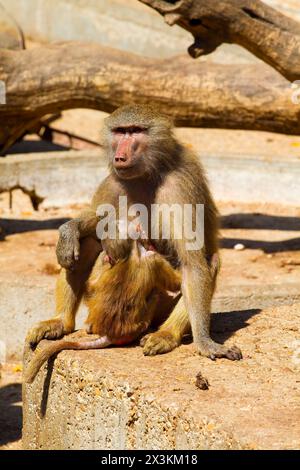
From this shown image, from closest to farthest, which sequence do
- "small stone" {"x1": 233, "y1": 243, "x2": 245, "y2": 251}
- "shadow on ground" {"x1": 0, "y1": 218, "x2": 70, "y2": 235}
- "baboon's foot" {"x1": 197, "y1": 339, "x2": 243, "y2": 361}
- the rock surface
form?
the rock surface → "baboon's foot" {"x1": 197, "y1": 339, "x2": 243, "y2": 361} → "small stone" {"x1": 233, "y1": 243, "x2": 245, "y2": 251} → "shadow on ground" {"x1": 0, "y1": 218, "x2": 70, "y2": 235}

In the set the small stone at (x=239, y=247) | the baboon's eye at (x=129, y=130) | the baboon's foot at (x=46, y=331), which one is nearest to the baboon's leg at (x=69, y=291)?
the baboon's foot at (x=46, y=331)

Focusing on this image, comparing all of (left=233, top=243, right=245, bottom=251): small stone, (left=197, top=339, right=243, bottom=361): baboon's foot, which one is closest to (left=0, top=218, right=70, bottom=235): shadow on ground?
(left=233, top=243, right=245, bottom=251): small stone

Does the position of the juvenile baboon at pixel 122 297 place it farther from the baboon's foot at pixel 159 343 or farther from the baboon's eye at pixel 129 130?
the baboon's eye at pixel 129 130

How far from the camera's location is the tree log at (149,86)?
8453 mm

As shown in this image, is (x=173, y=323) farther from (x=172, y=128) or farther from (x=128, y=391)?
(x=172, y=128)

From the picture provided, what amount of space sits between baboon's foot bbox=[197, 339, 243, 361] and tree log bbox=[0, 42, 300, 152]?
3.25 metres

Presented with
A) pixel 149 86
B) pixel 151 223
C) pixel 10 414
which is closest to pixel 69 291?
pixel 151 223

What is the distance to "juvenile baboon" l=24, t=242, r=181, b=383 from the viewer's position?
5.59 meters

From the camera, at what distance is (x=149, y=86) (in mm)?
8570

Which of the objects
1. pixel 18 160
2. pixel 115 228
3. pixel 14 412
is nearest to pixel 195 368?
pixel 115 228

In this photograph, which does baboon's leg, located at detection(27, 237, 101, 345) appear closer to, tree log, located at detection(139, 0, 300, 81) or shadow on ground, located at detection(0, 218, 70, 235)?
tree log, located at detection(139, 0, 300, 81)

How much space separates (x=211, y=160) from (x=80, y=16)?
546 centimetres

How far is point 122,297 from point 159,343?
1.01ft

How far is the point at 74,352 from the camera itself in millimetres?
5617
